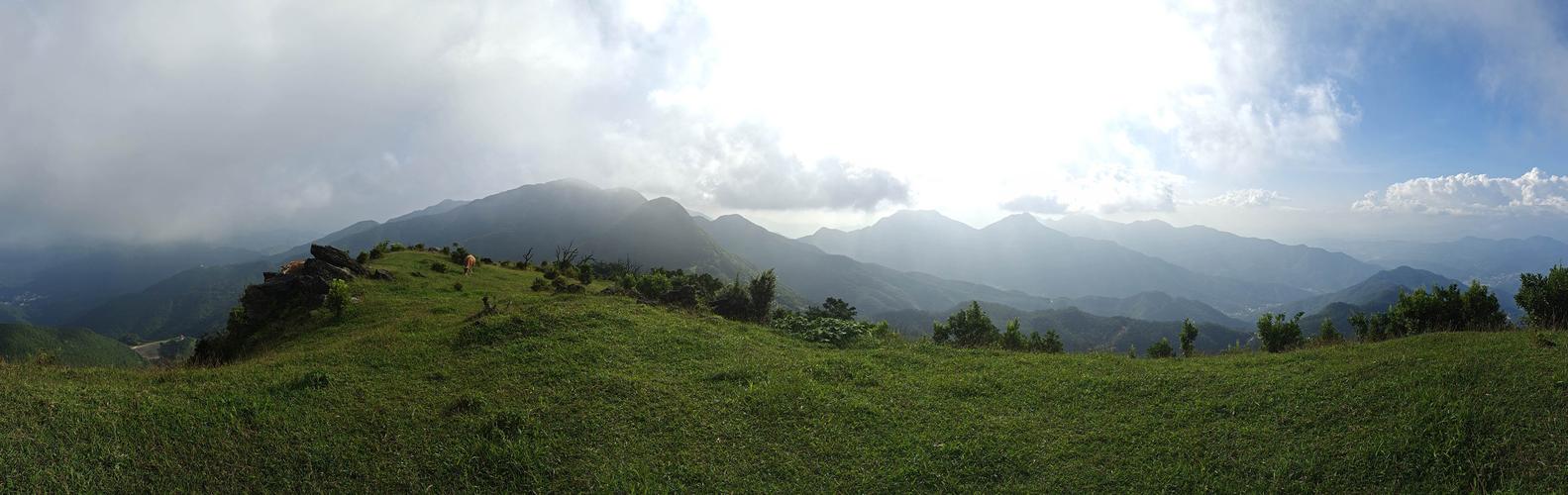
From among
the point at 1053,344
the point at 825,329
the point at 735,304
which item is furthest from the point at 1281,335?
the point at 735,304

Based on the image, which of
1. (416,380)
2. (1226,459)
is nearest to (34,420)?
(416,380)

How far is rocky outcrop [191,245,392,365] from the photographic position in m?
22.3

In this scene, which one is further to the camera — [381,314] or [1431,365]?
[381,314]

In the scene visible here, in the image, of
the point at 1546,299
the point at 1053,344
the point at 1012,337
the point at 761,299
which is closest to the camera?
the point at 1546,299

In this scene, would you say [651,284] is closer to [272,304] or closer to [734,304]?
[734,304]

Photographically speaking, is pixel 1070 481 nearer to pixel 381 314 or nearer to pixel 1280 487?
pixel 1280 487

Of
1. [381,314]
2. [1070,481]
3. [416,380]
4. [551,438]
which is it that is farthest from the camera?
[381,314]

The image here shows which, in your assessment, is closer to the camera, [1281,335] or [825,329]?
[1281,335]

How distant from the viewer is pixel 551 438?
35.3ft

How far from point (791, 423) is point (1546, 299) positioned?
22.6 m

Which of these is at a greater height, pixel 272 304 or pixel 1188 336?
pixel 272 304

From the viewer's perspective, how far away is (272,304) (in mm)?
24562

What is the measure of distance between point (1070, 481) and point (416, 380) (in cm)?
1449

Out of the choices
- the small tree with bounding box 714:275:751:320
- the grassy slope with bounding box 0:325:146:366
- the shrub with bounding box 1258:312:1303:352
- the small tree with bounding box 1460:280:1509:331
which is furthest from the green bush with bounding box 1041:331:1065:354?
the grassy slope with bounding box 0:325:146:366
